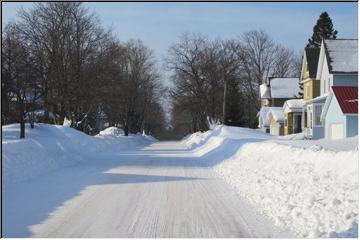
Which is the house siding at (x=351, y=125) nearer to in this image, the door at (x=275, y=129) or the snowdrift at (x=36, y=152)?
the snowdrift at (x=36, y=152)

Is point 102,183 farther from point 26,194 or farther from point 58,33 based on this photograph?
point 58,33

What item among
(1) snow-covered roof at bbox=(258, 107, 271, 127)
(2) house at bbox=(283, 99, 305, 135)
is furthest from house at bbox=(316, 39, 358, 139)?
(1) snow-covered roof at bbox=(258, 107, 271, 127)

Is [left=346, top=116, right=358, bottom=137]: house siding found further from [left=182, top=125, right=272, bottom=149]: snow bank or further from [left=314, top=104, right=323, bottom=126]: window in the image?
[left=314, top=104, right=323, bottom=126]: window

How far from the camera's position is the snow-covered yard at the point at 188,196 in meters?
9.16

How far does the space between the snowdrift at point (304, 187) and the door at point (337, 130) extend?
1514 cm

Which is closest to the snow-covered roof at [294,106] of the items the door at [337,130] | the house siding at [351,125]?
the door at [337,130]

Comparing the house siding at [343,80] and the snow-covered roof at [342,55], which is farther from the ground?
the snow-covered roof at [342,55]

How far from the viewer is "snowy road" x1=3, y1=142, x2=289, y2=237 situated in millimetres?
9102

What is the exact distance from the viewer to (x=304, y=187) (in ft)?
40.4

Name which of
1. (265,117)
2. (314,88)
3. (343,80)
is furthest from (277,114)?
(343,80)

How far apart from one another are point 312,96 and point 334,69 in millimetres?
6966

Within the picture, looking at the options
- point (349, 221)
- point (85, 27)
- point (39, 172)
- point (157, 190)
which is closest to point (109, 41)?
point (85, 27)

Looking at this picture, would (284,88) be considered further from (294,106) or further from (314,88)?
(314,88)

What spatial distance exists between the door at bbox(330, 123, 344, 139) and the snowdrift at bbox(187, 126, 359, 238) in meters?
15.1
